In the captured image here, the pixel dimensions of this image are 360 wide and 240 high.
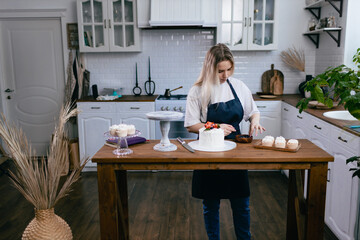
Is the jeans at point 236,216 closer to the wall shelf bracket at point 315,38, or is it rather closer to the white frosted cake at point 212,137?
the white frosted cake at point 212,137

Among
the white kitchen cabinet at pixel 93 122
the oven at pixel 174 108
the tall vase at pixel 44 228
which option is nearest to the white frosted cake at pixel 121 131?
the tall vase at pixel 44 228

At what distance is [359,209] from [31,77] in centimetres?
456

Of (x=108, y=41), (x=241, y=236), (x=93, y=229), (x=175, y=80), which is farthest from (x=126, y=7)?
(x=241, y=236)

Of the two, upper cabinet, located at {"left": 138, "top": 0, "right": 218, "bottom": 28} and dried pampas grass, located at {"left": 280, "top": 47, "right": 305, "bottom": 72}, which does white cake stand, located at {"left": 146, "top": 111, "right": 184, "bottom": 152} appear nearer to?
upper cabinet, located at {"left": 138, "top": 0, "right": 218, "bottom": 28}

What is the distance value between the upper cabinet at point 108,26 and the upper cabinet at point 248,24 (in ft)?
3.83

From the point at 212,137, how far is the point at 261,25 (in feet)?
9.57

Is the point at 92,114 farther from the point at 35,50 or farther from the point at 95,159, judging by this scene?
the point at 95,159

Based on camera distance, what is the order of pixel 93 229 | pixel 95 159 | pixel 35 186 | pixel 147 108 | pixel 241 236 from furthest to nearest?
pixel 147 108, pixel 93 229, pixel 241 236, pixel 35 186, pixel 95 159

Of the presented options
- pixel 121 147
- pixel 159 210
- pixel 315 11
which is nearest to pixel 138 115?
pixel 159 210

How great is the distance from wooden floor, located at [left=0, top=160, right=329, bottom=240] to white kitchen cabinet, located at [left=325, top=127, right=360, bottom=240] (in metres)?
0.45

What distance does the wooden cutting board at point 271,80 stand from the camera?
4969 millimetres

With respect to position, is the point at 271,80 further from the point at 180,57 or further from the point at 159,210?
the point at 159,210

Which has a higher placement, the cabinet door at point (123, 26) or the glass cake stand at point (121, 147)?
the cabinet door at point (123, 26)

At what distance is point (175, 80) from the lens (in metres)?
5.04
